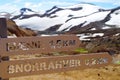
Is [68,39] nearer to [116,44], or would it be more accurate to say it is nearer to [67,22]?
[116,44]

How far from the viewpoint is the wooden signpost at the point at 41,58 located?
198 inches

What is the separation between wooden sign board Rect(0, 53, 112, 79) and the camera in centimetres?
498

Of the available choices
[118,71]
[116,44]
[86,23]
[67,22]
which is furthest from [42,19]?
[118,71]

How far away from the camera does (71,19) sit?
62250mm

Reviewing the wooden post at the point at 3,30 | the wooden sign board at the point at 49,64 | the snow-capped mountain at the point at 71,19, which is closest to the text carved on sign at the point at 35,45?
the wooden post at the point at 3,30

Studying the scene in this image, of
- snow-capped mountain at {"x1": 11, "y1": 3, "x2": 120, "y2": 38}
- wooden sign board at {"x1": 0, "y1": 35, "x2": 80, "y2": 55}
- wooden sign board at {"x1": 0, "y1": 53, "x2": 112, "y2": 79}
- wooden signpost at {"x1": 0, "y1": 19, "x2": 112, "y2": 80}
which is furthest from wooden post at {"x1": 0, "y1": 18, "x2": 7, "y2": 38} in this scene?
snow-capped mountain at {"x1": 11, "y1": 3, "x2": 120, "y2": 38}

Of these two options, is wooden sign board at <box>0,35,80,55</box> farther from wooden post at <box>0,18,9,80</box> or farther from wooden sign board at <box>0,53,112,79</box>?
wooden sign board at <box>0,53,112,79</box>

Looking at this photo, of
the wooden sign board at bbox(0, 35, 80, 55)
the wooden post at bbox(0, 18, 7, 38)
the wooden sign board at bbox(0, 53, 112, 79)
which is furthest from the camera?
the wooden post at bbox(0, 18, 7, 38)

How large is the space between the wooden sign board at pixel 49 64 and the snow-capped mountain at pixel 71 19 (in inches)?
1811

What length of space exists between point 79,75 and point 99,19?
47555 mm

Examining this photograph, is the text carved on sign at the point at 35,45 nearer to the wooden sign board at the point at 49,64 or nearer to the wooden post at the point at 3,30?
the wooden post at the point at 3,30

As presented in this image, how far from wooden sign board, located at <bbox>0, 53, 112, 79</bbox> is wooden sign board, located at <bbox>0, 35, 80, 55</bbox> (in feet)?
1.08

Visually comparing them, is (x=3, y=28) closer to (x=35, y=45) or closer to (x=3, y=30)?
(x=3, y=30)

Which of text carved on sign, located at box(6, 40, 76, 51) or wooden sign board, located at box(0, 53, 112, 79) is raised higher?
text carved on sign, located at box(6, 40, 76, 51)
